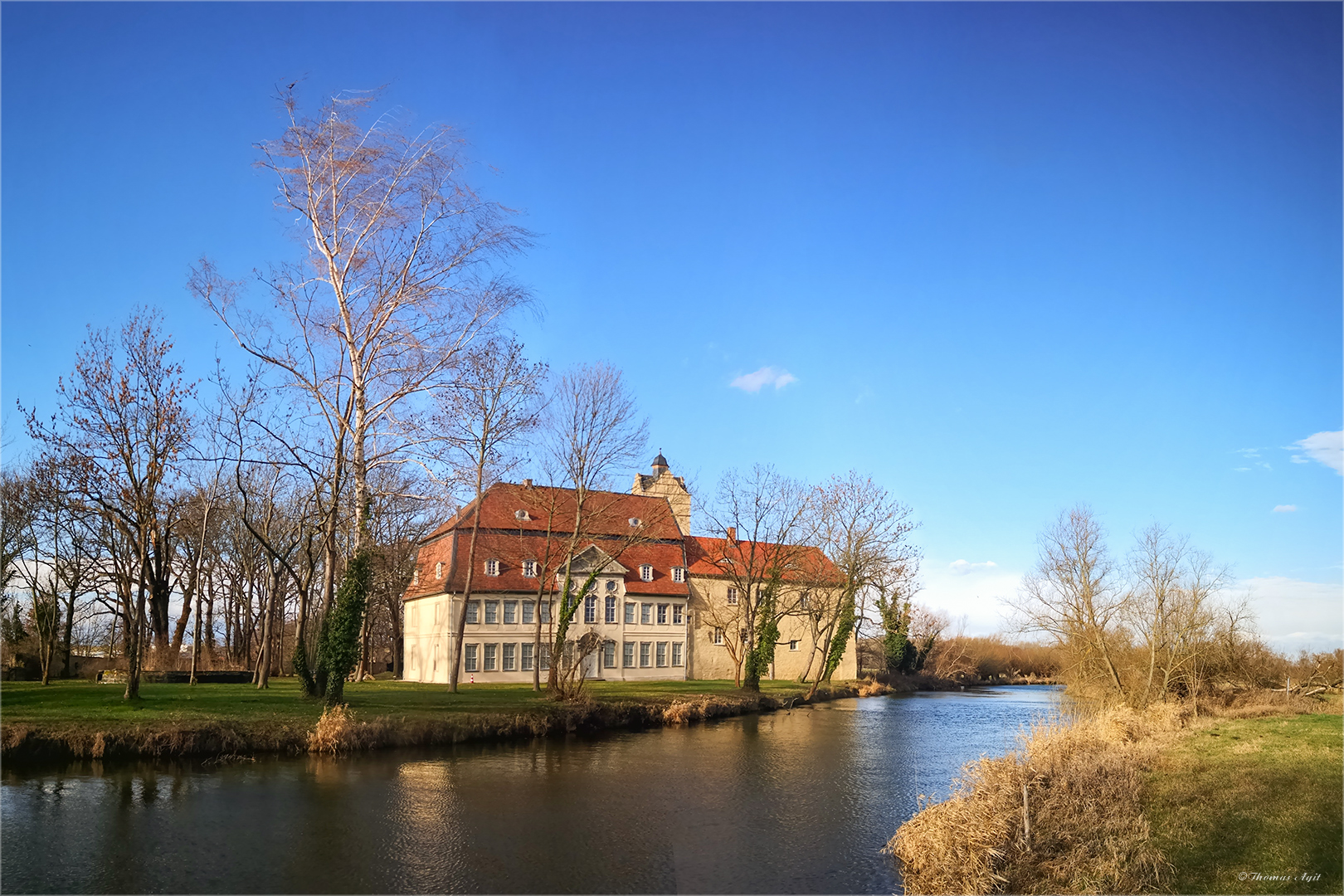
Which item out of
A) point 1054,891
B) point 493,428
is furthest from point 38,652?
point 1054,891

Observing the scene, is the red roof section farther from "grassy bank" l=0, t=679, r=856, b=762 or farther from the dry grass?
the dry grass

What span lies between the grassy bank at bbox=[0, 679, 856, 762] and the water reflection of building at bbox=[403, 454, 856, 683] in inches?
276

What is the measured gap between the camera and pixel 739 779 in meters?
19.5

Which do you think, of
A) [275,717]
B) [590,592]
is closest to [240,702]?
[275,717]

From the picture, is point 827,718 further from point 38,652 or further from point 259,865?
point 38,652

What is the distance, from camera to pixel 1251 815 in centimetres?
→ 1291

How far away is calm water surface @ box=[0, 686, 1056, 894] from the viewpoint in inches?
464

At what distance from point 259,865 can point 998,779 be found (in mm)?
10627

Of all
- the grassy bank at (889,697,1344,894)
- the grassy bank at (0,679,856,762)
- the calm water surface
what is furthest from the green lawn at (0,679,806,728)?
the grassy bank at (889,697,1344,894)

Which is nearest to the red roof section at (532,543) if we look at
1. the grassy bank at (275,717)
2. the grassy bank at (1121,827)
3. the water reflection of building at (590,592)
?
the water reflection of building at (590,592)

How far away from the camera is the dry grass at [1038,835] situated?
10859 millimetres

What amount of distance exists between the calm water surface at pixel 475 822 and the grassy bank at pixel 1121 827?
1.36 m

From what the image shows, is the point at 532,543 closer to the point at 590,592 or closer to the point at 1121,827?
Answer: the point at 590,592

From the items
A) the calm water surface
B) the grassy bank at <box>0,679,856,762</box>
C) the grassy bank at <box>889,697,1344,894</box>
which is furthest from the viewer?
the grassy bank at <box>0,679,856,762</box>
